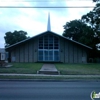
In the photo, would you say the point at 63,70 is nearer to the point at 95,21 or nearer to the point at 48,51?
the point at 48,51

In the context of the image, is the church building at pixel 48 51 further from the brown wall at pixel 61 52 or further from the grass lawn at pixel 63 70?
the grass lawn at pixel 63 70

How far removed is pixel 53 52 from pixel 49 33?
11.8ft

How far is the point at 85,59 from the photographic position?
138 feet

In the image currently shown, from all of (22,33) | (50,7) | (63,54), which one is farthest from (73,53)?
(22,33)

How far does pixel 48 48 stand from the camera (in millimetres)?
42062

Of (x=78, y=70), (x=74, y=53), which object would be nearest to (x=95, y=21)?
(x=74, y=53)

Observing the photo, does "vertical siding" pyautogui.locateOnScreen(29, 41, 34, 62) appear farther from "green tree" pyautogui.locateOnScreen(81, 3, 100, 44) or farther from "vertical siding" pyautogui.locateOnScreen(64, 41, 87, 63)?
"green tree" pyautogui.locateOnScreen(81, 3, 100, 44)

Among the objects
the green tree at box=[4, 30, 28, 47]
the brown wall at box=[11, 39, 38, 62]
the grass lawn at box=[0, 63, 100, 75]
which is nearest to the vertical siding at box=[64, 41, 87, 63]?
the brown wall at box=[11, 39, 38, 62]

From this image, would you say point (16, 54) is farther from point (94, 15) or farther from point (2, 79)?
point (2, 79)

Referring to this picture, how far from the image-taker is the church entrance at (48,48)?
4191cm

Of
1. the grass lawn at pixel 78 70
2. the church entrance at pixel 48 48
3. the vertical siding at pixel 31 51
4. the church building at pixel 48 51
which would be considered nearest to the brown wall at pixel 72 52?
the church building at pixel 48 51

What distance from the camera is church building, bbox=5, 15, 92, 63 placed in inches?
1642

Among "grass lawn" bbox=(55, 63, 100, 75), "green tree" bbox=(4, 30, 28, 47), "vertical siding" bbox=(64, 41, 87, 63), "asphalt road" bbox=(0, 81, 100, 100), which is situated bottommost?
"asphalt road" bbox=(0, 81, 100, 100)

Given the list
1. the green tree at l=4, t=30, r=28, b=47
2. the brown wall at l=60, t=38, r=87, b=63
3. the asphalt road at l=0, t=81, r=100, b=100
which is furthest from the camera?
the green tree at l=4, t=30, r=28, b=47
